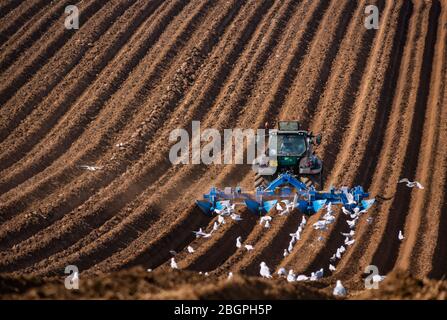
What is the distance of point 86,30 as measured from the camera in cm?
2239

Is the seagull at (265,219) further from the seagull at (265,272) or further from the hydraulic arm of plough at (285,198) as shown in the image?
the seagull at (265,272)

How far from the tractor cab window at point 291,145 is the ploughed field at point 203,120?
137 cm

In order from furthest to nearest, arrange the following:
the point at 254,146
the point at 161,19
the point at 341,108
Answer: the point at 161,19 < the point at 341,108 < the point at 254,146

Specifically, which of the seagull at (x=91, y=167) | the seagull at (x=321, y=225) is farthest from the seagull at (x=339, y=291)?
the seagull at (x=91, y=167)

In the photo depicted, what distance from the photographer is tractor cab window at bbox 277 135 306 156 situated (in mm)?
14883

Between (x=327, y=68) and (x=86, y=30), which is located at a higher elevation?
(x=86, y=30)

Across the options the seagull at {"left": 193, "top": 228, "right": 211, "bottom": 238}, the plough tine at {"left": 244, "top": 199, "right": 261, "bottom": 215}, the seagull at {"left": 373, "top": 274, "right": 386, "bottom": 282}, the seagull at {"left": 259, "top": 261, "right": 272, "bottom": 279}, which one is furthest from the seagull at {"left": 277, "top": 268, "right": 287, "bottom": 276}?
the plough tine at {"left": 244, "top": 199, "right": 261, "bottom": 215}

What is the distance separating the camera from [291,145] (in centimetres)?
1494

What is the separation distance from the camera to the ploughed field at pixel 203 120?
13.4 meters

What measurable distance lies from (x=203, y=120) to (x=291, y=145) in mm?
4431

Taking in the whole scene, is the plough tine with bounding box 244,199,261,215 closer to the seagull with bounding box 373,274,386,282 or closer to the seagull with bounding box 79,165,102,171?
the seagull with bounding box 373,274,386,282
